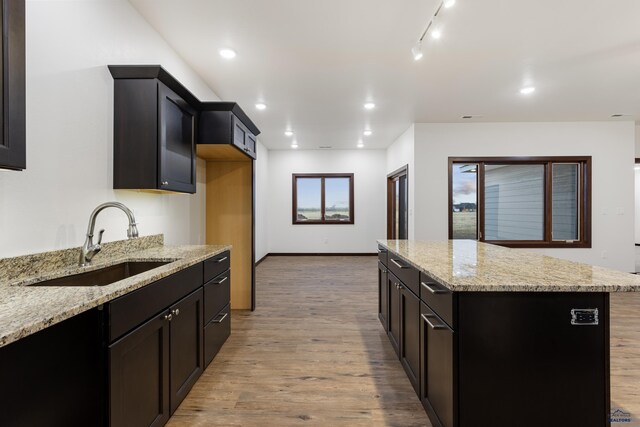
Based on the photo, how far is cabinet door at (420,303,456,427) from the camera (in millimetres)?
1357

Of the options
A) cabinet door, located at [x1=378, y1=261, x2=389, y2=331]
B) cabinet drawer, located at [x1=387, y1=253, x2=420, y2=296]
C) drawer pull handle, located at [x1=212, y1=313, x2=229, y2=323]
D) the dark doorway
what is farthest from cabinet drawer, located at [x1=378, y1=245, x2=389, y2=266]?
the dark doorway

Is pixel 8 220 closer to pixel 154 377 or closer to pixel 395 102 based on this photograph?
pixel 154 377

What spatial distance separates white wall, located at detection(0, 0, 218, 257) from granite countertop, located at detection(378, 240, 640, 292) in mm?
1983

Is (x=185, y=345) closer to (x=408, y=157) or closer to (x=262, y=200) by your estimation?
(x=408, y=157)

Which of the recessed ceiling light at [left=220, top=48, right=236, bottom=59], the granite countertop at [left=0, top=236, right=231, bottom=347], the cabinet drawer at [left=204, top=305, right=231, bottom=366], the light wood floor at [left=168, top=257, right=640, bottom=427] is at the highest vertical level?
the recessed ceiling light at [left=220, top=48, right=236, bottom=59]

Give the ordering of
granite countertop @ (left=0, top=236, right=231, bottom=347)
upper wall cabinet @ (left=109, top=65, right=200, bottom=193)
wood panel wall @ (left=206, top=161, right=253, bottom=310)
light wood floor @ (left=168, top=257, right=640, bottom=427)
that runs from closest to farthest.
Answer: granite countertop @ (left=0, top=236, right=231, bottom=347)
light wood floor @ (left=168, top=257, right=640, bottom=427)
upper wall cabinet @ (left=109, top=65, right=200, bottom=193)
wood panel wall @ (left=206, top=161, right=253, bottom=310)

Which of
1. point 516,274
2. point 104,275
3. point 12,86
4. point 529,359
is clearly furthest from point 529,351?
point 12,86

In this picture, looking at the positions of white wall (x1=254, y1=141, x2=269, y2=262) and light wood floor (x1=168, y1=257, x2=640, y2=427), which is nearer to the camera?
light wood floor (x1=168, y1=257, x2=640, y2=427)

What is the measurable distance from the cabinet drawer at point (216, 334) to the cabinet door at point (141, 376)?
1.92 feet

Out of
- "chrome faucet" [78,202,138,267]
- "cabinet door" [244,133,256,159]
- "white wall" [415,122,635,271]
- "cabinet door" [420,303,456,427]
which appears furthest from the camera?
"white wall" [415,122,635,271]

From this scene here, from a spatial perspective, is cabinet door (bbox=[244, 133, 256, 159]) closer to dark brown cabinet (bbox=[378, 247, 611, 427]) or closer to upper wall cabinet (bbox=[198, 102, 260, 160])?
upper wall cabinet (bbox=[198, 102, 260, 160])

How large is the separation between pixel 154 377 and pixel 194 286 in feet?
1.94

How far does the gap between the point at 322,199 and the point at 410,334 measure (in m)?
5.89

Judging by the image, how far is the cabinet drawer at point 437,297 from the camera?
136 centimetres
